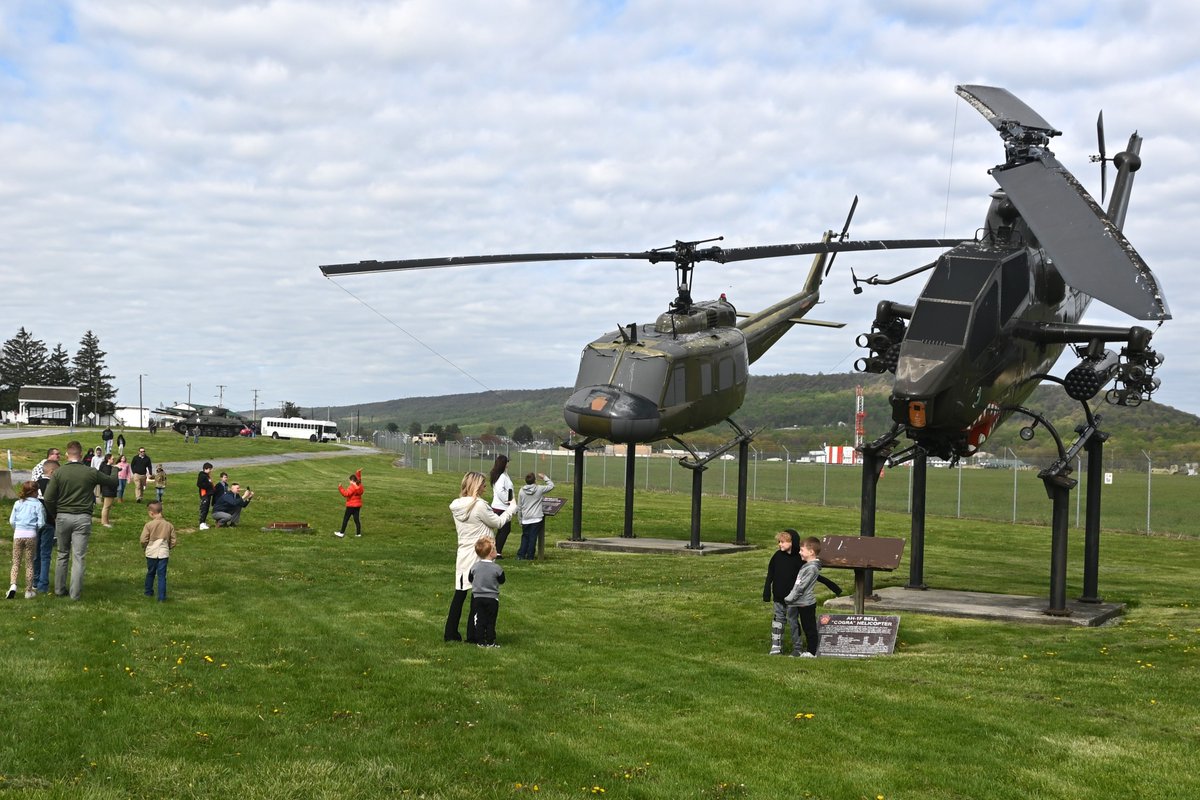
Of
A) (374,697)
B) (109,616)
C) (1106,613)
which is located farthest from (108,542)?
(1106,613)

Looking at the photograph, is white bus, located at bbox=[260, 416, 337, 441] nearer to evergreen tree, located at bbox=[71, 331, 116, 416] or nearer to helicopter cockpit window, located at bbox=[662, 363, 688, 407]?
evergreen tree, located at bbox=[71, 331, 116, 416]

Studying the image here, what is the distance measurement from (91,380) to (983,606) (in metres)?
145

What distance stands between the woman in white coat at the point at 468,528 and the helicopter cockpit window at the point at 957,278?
22.1 ft

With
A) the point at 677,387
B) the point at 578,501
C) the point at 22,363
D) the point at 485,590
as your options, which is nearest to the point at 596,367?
the point at 677,387

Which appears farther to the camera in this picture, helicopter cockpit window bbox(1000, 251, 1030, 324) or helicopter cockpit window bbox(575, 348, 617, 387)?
helicopter cockpit window bbox(575, 348, 617, 387)

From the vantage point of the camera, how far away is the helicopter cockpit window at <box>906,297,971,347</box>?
15703 millimetres

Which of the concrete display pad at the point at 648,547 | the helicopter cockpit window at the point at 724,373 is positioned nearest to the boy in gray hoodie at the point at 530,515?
the concrete display pad at the point at 648,547

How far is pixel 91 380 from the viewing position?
14575 centimetres

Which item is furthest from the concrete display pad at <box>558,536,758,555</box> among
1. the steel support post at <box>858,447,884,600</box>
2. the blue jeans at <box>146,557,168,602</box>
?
the blue jeans at <box>146,557,168,602</box>

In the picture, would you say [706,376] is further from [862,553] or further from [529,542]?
[862,553]

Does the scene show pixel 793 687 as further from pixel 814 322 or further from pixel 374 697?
pixel 814 322

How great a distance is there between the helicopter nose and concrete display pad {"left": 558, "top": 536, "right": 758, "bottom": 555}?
148 inches

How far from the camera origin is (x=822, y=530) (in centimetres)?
3528

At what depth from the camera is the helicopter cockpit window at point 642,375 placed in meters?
24.0
